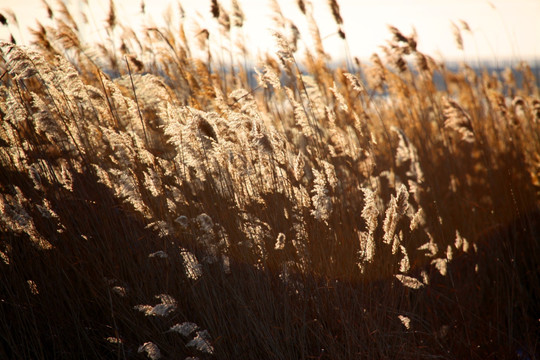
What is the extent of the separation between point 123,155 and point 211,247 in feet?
2.05

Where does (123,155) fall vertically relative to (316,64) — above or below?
below

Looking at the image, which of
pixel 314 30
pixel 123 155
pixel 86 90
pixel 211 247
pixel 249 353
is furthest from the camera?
pixel 314 30

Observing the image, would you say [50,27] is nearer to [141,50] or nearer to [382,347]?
[141,50]

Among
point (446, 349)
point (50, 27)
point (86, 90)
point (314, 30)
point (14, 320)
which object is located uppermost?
point (50, 27)

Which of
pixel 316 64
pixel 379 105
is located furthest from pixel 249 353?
pixel 379 105

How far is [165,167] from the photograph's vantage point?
246cm

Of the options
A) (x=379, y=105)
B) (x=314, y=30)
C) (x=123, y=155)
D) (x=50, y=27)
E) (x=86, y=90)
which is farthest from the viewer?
(x=379, y=105)

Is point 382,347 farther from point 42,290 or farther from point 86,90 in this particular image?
point 86,90

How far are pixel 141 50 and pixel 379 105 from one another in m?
2.23

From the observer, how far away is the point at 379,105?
468 centimetres

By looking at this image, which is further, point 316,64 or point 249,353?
point 316,64

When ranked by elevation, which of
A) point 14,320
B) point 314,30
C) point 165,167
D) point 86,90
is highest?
point 314,30

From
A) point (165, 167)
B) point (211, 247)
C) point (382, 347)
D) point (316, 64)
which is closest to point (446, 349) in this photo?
point (382, 347)

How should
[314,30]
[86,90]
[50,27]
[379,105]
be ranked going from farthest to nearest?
[379,105]
[314,30]
[50,27]
[86,90]
